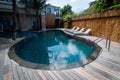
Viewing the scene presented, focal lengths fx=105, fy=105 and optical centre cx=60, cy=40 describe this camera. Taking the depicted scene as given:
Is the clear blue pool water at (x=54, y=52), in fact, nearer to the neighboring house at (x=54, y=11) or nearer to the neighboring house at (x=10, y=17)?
the neighboring house at (x=10, y=17)

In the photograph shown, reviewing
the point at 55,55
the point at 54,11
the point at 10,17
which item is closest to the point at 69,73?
the point at 55,55

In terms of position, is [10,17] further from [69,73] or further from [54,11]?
[69,73]

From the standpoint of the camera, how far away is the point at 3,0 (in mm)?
14742

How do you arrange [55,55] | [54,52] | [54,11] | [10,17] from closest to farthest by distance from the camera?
[55,55], [54,52], [10,17], [54,11]

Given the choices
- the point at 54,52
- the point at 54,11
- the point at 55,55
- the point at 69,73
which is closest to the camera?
the point at 69,73

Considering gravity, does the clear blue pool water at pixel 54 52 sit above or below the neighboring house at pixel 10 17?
below

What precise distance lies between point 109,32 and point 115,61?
15.9 feet

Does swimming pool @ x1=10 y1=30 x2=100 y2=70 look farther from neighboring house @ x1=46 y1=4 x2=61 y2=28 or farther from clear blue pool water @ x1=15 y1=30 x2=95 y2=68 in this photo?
neighboring house @ x1=46 y1=4 x2=61 y2=28

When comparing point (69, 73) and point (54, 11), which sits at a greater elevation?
point (54, 11)

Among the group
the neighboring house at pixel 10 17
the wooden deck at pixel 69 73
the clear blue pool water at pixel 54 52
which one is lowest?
the clear blue pool water at pixel 54 52

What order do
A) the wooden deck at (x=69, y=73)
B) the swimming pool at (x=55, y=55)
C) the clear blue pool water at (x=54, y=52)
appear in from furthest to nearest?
the clear blue pool water at (x=54, y=52), the swimming pool at (x=55, y=55), the wooden deck at (x=69, y=73)

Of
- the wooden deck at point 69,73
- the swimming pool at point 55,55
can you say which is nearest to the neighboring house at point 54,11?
the swimming pool at point 55,55

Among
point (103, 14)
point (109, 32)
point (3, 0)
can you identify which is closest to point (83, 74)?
point (109, 32)

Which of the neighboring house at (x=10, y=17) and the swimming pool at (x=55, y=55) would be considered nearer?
the swimming pool at (x=55, y=55)
